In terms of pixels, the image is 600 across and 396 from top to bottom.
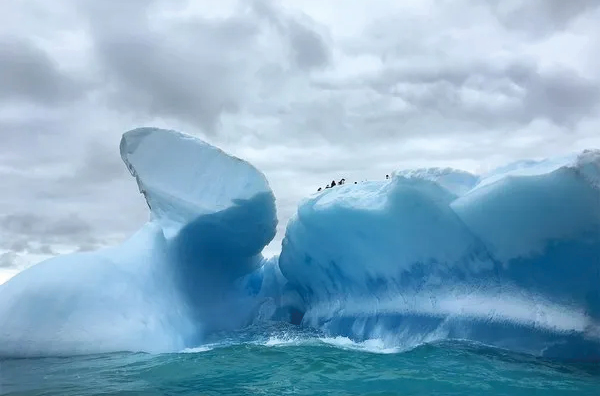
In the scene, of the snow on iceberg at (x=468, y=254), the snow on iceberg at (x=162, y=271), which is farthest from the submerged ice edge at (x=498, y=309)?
the snow on iceberg at (x=162, y=271)

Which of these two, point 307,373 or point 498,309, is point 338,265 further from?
point 307,373

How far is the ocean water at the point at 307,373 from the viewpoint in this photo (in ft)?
19.3

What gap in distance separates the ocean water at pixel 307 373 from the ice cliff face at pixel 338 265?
52cm

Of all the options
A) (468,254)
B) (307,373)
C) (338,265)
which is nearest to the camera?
(307,373)

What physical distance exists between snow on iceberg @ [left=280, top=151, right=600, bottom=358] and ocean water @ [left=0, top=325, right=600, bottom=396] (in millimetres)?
509

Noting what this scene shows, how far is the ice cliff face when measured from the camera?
757 cm

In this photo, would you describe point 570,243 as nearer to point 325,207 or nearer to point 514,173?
point 514,173

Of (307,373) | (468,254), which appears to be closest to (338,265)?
(468,254)

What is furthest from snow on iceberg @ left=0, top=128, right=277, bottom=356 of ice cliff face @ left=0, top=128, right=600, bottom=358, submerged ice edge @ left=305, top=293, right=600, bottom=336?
submerged ice edge @ left=305, top=293, right=600, bottom=336

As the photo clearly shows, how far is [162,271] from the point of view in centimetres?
1062

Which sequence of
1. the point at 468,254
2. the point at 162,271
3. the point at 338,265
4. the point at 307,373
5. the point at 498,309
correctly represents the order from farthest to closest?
the point at 338,265 → the point at 162,271 → the point at 468,254 → the point at 498,309 → the point at 307,373

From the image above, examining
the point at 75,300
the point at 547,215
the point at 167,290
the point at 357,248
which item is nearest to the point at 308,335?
the point at 357,248

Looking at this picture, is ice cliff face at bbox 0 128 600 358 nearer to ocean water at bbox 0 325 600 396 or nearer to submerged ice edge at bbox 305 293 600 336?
submerged ice edge at bbox 305 293 600 336

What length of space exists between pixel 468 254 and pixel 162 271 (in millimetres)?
5255
